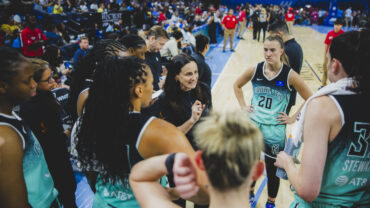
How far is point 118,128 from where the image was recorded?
1.23 m

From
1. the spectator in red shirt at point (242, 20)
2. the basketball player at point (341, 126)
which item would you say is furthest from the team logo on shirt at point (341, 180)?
the spectator in red shirt at point (242, 20)

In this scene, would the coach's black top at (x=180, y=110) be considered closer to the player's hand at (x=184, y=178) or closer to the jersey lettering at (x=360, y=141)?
the jersey lettering at (x=360, y=141)

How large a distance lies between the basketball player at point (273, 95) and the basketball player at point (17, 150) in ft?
6.86

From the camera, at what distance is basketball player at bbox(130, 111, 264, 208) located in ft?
2.56

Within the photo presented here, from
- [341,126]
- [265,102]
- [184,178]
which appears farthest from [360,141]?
[265,102]

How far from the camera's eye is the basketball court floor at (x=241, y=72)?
308 centimetres

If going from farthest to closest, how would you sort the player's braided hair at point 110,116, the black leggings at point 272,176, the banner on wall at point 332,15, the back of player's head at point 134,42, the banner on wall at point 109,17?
the banner on wall at point 332,15 < the banner on wall at point 109,17 < the back of player's head at point 134,42 < the black leggings at point 272,176 < the player's braided hair at point 110,116

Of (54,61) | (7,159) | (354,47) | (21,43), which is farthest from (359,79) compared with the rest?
(21,43)

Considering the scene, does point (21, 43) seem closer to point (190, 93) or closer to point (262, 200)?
point (190, 93)

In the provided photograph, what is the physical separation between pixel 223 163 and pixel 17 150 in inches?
45.3

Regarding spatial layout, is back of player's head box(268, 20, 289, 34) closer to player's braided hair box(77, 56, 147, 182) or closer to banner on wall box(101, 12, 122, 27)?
player's braided hair box(77, 56, 147, 182)

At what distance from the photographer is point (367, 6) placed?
24328mm

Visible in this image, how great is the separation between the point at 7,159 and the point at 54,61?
154 inches

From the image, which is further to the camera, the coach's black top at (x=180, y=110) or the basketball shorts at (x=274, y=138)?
the basketball shorts at (x=274, y=138)
